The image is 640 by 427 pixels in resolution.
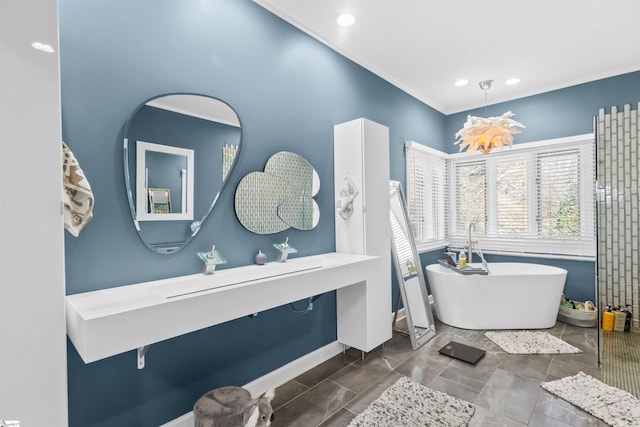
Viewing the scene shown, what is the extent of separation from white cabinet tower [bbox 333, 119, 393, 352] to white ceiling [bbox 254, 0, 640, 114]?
84 centimetres

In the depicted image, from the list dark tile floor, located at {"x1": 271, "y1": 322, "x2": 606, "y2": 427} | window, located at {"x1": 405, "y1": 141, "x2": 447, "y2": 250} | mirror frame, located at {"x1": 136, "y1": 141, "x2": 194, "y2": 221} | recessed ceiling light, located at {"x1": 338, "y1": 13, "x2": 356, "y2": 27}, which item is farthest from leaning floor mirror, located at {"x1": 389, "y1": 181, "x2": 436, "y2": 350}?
mirror frame, located at {"x1": 136, "y1": 141, "x2": 194, "y2": 221}

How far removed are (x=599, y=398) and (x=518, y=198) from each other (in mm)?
2762

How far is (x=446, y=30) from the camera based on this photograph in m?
2.78

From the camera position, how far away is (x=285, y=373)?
95.5 inches

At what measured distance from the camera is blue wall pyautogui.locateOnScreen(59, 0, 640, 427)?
1540mm

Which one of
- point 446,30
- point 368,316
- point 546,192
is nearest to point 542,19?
point 446,30

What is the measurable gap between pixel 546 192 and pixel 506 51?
1980 millimetres

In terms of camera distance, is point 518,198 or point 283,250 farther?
point 518,198

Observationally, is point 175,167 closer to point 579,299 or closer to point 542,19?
point 542,19

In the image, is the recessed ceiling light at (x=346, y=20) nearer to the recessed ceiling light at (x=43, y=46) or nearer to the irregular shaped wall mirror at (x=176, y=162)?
the irregular shaped wall mirror at (x=176, y=162)

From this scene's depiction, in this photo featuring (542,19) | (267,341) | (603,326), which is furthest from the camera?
(603,326)

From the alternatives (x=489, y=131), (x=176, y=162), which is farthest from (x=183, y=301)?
(x=489, y=131)

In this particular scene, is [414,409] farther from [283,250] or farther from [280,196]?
[280,196]

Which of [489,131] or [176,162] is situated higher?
[489,131]
